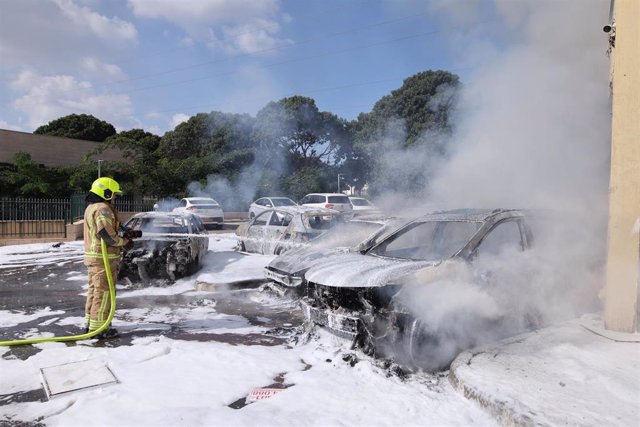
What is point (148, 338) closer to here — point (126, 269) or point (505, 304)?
point (126, 269)

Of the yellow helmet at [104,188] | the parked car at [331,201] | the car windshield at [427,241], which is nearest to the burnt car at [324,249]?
the car windshield at [427,241]

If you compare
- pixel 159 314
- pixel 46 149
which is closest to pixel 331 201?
pixel 159 314

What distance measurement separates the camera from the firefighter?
498 centimetres

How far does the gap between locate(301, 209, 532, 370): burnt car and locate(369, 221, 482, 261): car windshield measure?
418 mm

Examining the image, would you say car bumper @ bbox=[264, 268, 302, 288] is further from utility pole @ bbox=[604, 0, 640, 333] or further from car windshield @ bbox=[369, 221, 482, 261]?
utility pole @ bbox=[604, 0, 640, 333]

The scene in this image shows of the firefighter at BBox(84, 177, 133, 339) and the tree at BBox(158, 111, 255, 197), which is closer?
the firefighter at BBox(84, 177, 133, 339)

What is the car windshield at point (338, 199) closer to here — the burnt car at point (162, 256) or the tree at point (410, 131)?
the tree at point (410, 131)

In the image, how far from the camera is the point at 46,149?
26.4 metres

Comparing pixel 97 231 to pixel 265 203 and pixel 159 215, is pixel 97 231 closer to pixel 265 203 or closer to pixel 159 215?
pixel 159 215

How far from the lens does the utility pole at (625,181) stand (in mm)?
4516

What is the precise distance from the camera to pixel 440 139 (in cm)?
898

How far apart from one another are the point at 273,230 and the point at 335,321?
240 inches

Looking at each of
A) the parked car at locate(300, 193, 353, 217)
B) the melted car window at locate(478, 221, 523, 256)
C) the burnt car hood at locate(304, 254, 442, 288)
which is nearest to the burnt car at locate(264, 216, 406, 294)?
the burnt car hood at locate(304, 254, 442, 288)

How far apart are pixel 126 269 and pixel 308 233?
327 centimetres
